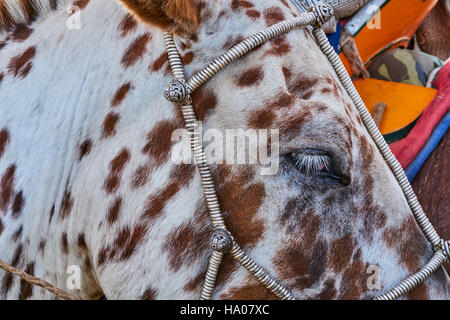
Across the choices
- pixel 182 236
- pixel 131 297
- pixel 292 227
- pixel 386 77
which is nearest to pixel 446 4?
pixel 386 77

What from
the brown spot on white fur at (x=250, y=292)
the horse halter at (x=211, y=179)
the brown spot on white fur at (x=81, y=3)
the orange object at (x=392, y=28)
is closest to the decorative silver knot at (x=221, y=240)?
the horse halter at (x=211, y=179)

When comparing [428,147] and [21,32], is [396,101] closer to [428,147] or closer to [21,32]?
[428,147]

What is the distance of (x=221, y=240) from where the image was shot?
60.4 inches

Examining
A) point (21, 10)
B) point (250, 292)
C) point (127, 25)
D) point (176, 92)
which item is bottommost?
point (250, 292)

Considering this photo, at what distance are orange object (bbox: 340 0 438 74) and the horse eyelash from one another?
108 cm

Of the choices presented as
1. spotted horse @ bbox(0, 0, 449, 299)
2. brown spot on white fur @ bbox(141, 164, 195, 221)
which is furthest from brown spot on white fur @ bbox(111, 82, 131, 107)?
brown spot on white fur @ bbox(141, 164, 195, 221)

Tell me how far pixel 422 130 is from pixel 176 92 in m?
1.15

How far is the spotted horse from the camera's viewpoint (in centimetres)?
157

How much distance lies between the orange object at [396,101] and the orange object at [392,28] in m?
0.17

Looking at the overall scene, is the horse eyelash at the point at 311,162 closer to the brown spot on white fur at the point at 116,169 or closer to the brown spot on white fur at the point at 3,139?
the brown spot on white fur at the point at 116,169

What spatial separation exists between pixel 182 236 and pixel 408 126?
1.16 m

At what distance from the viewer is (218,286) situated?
1601mm

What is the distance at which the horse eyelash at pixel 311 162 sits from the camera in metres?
1.56

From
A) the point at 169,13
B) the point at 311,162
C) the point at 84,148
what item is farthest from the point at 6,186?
the point at 311,162
